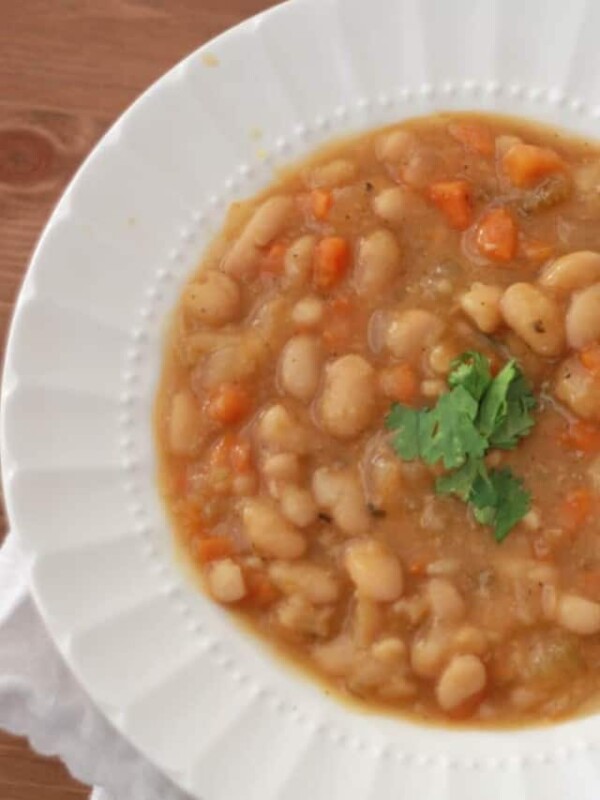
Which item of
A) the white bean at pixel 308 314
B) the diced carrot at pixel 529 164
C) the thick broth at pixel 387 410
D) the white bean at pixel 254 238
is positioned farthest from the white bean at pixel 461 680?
the diced carrot at pixel 529 164

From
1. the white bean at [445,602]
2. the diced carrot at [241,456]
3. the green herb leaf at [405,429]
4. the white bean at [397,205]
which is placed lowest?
the white bean at [445,602]

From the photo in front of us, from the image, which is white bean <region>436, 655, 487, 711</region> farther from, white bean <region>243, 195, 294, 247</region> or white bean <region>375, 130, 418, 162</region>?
white bean <region>375, 130, 418, 162</region>

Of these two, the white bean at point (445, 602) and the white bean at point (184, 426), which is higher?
the white bean at point (184, 426)

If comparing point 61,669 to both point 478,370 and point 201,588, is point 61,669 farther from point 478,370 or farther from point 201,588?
point 478,370

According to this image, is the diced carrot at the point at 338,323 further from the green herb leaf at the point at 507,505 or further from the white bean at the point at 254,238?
the green herb leaf at the point at 507,505

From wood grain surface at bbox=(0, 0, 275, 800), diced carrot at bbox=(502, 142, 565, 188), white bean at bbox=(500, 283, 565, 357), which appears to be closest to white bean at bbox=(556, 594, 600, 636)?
white bean at bbox=(500, 283, 565, 357)

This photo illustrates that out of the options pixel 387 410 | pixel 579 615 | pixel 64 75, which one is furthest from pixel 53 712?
pixel 64 75

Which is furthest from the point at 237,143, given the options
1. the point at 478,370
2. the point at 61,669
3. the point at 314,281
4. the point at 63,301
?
the point at 61,669

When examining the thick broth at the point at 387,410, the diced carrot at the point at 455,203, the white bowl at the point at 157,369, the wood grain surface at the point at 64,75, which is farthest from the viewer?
the wood grain surface at the point at 64,75
